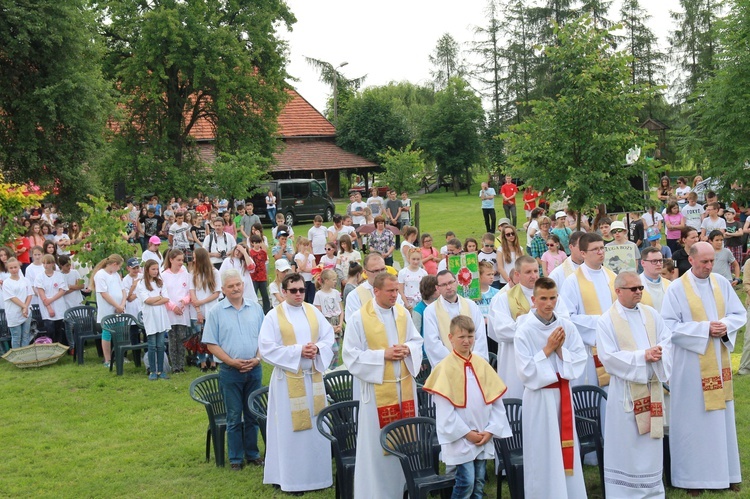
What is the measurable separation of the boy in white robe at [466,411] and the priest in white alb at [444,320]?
3.90 ft

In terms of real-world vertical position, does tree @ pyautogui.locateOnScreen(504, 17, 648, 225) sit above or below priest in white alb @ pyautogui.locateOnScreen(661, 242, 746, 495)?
above

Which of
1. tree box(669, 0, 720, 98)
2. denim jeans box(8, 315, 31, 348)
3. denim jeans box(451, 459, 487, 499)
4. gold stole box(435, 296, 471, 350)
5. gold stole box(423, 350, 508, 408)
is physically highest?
tree box(669, 0, 720, 98)

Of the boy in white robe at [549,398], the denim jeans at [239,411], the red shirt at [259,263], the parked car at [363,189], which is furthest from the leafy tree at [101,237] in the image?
the parked car at [363,189]


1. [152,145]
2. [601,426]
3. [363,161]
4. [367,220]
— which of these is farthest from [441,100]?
[601,426]

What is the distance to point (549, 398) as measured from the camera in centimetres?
660

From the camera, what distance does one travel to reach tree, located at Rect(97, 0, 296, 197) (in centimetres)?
3272

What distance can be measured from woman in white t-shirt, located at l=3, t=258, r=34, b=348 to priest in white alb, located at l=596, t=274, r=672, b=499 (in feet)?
31.9

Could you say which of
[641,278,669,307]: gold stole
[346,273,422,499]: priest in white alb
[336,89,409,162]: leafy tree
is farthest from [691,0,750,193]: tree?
[336,89,409,162]: leafy tree

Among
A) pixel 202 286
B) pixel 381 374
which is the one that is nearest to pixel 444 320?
pixel 381 374

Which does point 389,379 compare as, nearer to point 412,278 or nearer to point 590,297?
point 590,297

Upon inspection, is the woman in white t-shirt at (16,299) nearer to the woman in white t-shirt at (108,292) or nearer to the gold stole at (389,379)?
the woman in white t-shirt at (108,292)

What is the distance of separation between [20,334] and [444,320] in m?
8.74

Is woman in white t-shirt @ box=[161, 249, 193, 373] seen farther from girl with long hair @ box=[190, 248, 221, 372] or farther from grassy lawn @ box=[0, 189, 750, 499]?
grassy lawn @ box=[0, 189, 750, 499]

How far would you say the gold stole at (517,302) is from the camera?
321 inches
